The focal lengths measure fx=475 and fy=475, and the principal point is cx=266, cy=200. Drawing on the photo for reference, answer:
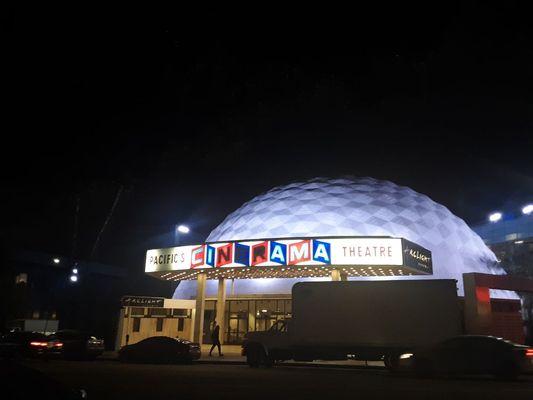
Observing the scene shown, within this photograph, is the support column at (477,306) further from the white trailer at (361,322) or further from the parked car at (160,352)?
the parked car at (160,352)

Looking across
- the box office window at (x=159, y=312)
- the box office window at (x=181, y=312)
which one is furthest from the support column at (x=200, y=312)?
the box office window at (x=159, y=312)

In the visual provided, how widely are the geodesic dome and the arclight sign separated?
4.77m

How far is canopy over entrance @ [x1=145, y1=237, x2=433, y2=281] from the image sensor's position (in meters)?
27.1

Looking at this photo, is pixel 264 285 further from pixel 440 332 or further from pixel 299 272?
pixel 440 332

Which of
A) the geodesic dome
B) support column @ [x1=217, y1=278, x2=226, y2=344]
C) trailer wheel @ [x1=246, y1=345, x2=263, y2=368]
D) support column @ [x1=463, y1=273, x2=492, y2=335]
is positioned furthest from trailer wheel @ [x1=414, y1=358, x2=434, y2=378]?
the geodesic dome

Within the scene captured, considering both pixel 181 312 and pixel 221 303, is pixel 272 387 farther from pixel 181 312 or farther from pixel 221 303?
pixel 181 312

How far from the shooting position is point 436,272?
33.0 m

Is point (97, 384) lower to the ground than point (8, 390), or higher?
lower

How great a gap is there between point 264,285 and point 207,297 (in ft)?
15.8

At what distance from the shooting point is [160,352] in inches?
885

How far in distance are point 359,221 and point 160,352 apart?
17706 millimetres

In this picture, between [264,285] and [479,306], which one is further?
[264,285]

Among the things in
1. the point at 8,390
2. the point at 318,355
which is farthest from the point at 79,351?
the point at 8,390

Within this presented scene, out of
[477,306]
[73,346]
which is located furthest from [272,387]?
[477,306]
